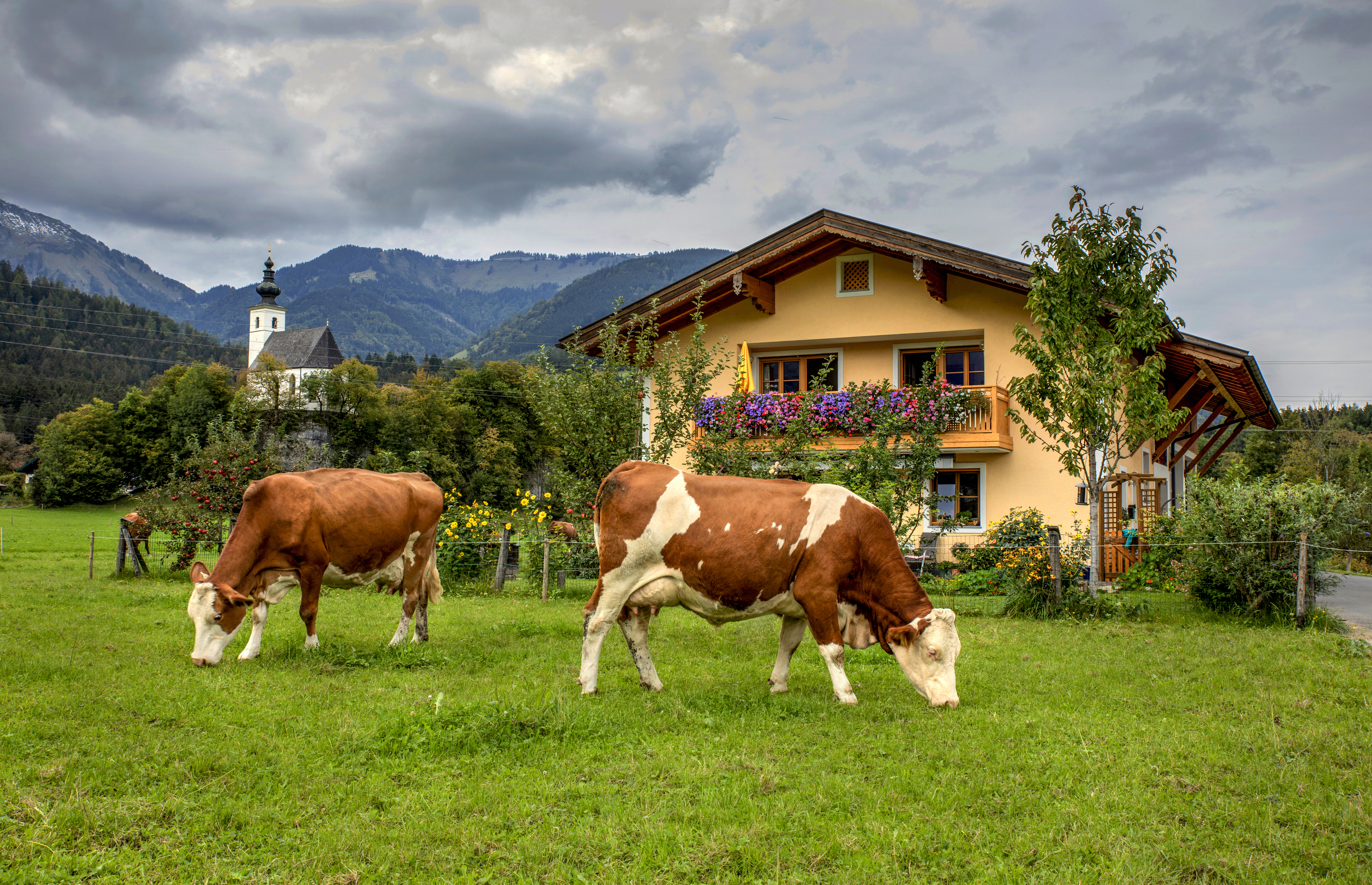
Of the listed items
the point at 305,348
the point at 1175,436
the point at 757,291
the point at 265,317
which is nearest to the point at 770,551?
the point at 757,291

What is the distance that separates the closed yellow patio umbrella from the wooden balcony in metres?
2.49

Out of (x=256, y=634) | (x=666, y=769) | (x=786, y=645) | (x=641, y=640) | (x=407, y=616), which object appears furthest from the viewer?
(x=407, y=616)

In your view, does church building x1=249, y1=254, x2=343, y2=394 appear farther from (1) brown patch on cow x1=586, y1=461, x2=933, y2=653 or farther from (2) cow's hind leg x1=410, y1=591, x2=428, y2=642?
(1) brown patch on cow x1=586, y1=461, x2=933, y2=653

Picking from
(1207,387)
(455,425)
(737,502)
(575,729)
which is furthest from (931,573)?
(455,425)

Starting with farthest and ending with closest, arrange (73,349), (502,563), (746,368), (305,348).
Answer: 1. (73,349)
2. (305,348)
3. (746,368)
4. (502,563)

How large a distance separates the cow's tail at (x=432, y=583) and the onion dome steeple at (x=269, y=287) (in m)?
134

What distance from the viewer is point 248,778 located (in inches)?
204

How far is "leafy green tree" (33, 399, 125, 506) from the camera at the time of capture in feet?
203

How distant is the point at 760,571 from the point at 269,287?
145092 mm

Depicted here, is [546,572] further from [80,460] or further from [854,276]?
[80,460]

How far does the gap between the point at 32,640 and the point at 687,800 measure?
8.68m

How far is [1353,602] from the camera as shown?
1565 centimetres

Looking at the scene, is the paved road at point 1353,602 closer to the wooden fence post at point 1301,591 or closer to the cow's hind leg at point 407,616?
the wooden fence post at point 1301,591

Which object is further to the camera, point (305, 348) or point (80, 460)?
point (305, 348)
